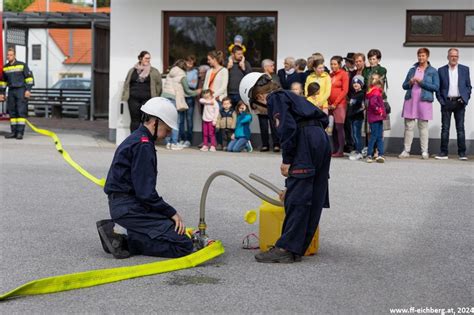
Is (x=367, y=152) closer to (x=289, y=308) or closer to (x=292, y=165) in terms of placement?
(x=292, y=165)

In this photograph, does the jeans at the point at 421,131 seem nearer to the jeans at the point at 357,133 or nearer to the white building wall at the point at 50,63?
the jeans at the point at 357,133

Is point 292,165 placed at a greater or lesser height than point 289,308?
greater

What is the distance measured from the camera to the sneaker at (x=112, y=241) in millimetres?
7801

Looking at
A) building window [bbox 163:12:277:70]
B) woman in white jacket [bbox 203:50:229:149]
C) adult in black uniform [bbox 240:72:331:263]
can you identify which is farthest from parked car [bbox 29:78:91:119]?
adult in black uniform [bbox 240:72:331:263]

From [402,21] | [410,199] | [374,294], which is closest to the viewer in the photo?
[374,294]

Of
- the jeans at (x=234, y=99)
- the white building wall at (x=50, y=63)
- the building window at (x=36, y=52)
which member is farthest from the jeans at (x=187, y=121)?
the building window at (x=36, y=52)

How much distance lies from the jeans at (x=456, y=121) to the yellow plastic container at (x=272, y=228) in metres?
9.71

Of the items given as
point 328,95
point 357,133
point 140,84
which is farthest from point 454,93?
point 140,84

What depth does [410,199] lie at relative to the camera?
1186cm

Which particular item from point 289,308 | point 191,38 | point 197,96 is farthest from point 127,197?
point 191,38

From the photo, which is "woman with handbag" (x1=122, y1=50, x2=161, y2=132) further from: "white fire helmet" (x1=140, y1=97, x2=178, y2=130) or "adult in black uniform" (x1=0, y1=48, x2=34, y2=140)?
"white fire helmet" (x1=140, y1=97, x2=178, y2=130)

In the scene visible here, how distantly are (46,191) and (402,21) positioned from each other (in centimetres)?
963

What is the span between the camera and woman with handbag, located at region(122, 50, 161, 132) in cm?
1859

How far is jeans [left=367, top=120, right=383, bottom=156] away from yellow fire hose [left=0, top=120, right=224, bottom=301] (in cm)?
899
